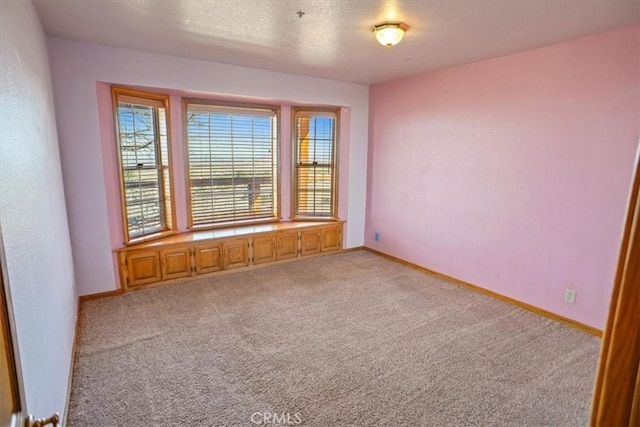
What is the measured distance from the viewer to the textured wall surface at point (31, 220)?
4.41 ft

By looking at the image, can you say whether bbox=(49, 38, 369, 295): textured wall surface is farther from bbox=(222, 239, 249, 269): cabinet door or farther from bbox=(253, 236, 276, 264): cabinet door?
bbox=(253, 236, 276, 264): cabinet door

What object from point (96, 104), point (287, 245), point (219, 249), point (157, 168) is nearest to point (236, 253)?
point (219, 249)

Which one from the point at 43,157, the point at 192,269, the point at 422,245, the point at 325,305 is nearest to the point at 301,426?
the point at 325,305

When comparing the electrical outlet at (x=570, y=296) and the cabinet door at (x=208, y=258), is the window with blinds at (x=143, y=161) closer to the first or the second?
the cabinet door at (x=208, y=258)

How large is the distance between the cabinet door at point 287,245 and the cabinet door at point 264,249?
3.7 inches

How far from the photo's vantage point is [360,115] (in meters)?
5.33

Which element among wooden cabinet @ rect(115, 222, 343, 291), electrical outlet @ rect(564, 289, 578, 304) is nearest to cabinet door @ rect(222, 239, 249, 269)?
wooden cabinet @ rect(115, 222, 343, 291)

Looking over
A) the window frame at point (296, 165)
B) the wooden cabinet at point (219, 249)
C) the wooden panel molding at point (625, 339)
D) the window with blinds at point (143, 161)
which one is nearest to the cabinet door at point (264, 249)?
the wooden cabinet at point (219, 249)

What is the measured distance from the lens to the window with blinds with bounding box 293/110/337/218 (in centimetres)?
527

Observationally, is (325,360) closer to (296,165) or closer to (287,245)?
(287,245)

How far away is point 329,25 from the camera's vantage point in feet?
9.21

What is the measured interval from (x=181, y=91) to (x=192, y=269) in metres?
2.14

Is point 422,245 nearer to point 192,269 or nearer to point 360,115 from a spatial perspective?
point 360,115

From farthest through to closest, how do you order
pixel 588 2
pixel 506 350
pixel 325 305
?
1. pixel 325 305
2. pixel 506 350
3. pixel 588 2
